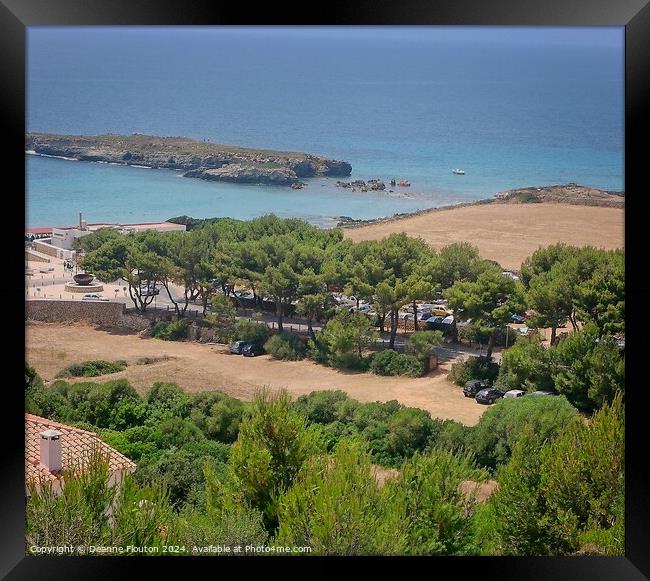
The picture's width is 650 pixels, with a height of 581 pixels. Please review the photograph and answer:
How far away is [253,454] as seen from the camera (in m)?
7.33

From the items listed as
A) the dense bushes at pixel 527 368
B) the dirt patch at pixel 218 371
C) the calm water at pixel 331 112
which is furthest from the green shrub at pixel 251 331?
the dense bushes at pixel 527 368

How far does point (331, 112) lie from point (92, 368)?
3.17 m

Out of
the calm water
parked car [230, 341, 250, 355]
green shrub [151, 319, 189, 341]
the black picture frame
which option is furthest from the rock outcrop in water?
the black picture frame

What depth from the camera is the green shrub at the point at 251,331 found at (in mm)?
8820

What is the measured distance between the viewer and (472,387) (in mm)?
8562

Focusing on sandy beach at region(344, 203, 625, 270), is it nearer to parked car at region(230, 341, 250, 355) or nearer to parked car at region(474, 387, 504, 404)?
parked car at region(474, 387, 504, 404)

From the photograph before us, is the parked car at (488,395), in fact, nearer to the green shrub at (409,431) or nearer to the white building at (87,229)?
the green shrub at (409,431)

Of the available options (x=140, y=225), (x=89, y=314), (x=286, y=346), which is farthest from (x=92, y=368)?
(x=286, y=346)

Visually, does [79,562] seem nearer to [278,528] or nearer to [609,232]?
[278,528]

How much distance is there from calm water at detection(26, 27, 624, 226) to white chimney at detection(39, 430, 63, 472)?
1.89 metres

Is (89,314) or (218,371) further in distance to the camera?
(89,314)

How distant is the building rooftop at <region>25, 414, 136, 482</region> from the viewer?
723 cm

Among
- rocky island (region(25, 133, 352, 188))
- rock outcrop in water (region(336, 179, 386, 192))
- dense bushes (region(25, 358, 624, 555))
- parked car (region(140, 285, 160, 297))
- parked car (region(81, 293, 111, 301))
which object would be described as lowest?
dense bushes (region(25, 358, 624, 555))

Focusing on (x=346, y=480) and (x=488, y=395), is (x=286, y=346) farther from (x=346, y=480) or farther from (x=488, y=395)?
(x=346, y=480)
